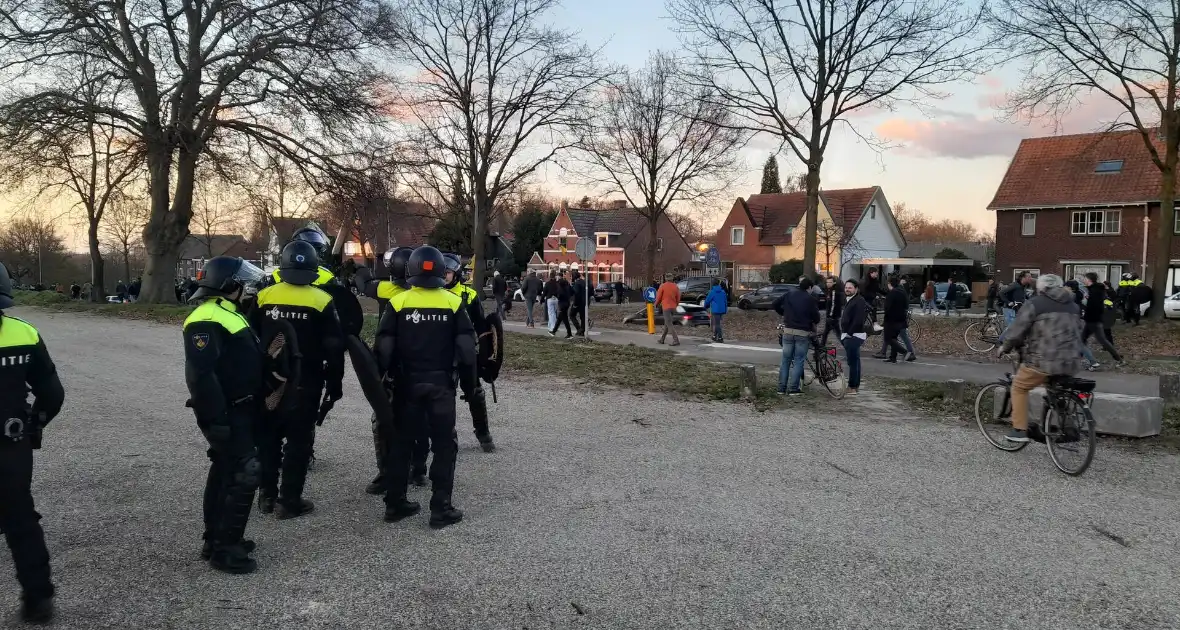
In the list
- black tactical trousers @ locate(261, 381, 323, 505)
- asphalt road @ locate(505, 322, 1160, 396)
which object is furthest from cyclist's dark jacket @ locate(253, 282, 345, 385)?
asphalt road @ locate(505, 322, 1160, 396)

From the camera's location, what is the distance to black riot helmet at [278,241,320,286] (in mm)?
4961

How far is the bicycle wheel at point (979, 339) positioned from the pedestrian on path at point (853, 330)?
660 centimetres

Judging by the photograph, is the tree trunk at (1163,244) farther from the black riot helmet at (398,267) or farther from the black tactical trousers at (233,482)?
the black tactical trousers at (233,482)

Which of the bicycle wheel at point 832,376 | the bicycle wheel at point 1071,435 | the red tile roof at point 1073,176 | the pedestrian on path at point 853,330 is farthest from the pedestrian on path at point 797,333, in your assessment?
the red tile roof at point 1073,176

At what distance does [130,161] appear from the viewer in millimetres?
24453

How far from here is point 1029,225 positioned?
127 feet

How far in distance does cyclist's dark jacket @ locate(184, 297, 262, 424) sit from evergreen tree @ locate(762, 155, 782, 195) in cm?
8282

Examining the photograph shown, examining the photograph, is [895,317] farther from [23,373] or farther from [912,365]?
[23,373]

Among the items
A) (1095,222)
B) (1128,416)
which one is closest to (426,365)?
(1128,416)

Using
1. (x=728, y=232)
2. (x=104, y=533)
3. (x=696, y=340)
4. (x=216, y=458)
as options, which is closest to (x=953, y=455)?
(x=216, y=458)

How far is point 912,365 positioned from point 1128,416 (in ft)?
23.2

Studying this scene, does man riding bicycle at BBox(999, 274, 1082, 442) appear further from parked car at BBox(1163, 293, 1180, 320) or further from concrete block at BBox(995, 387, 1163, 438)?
parked car at BBox(1163, 293, 1180, 320)

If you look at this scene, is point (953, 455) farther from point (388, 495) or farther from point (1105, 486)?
point (388, 495)

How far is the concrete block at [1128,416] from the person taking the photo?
7.86 m
